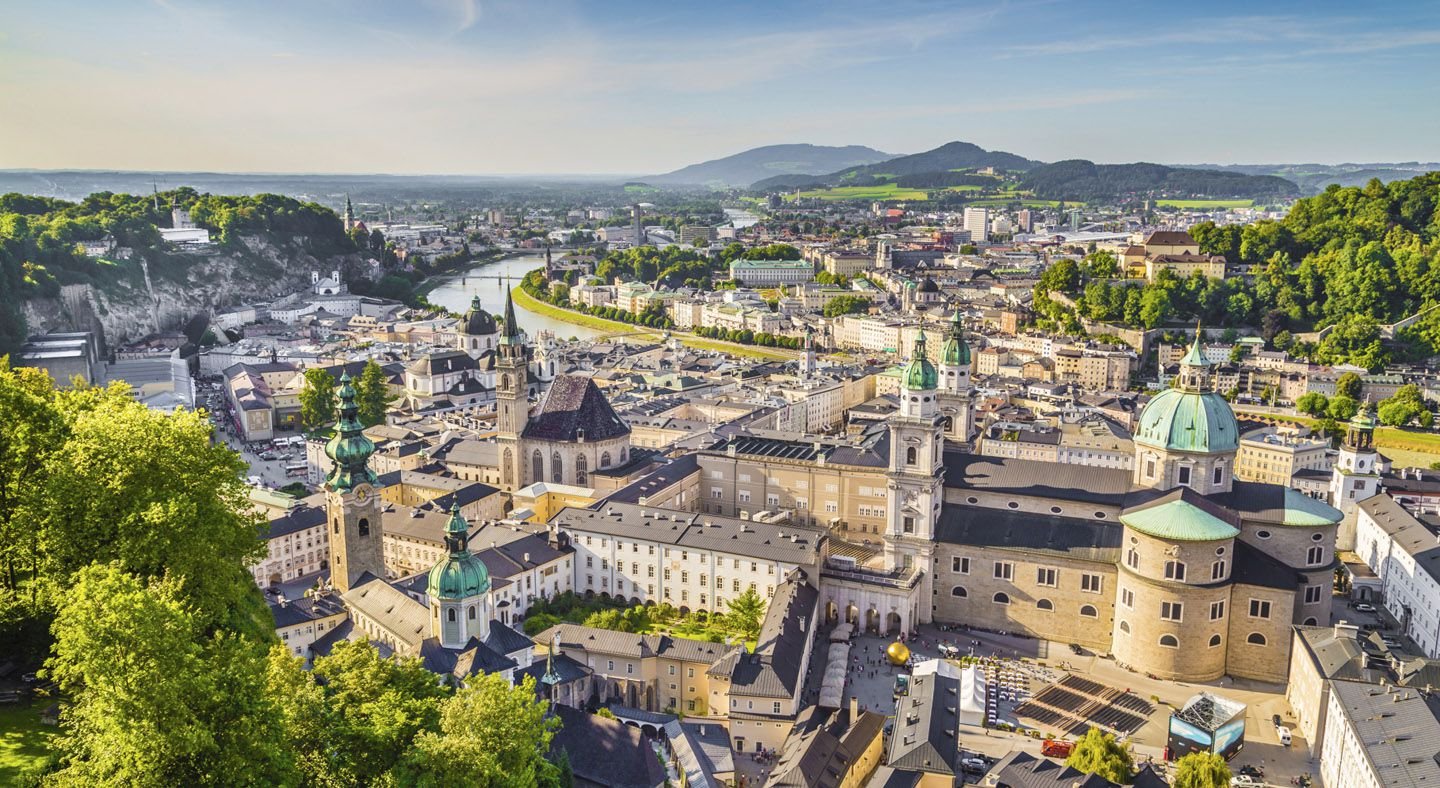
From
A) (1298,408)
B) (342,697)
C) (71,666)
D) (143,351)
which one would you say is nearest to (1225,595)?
(342,697)

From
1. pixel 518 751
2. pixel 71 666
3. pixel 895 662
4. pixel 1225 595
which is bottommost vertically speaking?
pixel 895 662

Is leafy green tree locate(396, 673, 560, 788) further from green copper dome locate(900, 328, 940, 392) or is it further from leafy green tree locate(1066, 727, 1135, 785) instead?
green copper dome locate(900, 328, 940, 392)

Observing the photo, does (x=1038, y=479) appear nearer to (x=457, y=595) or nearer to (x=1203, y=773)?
(x=1203, y=773)

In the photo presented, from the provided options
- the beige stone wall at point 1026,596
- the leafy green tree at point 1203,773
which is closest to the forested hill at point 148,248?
the beige stone wall at point 1026,596

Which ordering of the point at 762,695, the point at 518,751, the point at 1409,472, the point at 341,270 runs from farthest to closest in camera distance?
the point at 341,270
the point at 1409,472
the point at 762,695
the point at 518,751

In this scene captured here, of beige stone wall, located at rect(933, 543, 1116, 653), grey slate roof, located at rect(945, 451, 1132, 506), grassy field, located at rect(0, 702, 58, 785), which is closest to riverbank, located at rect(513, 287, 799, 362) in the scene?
grey slate roof, located at rect(945, 451, 1132, 506)

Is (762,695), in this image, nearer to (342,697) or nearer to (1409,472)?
(342,697)

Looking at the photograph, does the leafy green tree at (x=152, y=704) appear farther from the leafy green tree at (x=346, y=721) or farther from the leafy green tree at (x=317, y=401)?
the leafy green tree at (x=317, y=401)
